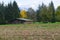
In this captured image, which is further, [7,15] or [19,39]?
[7,15]

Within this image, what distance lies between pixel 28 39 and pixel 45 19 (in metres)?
69.6

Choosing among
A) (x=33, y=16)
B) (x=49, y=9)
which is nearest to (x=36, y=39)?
(x=49, y=9)

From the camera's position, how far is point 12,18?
8844 centimetres

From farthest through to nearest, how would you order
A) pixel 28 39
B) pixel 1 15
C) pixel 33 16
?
pixel 33 16
pixel 1 15
pixel 28 39

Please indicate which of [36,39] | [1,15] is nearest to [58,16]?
[1,15]

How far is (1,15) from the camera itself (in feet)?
271

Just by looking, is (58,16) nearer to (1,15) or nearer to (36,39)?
(1,15)

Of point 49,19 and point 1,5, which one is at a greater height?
point 1,5

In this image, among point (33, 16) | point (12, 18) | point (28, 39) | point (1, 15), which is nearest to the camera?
point (28, 39)

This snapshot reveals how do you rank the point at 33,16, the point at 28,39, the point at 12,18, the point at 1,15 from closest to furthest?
the point at 28,39, the point at 1,15, the point at 12,18, the point at 33,16

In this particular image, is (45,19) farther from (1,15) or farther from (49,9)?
(1,15)

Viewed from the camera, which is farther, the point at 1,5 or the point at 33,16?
the point at 33,16

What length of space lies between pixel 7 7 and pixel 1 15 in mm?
10506

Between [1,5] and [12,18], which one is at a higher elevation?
[1,5]
